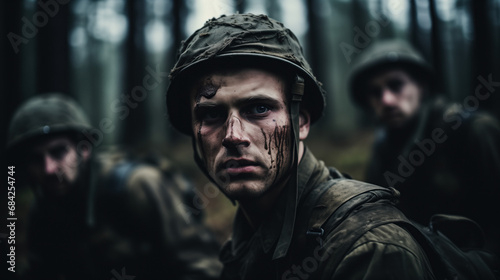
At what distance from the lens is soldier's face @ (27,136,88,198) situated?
4230mm

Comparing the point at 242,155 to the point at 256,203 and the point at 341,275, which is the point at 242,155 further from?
the point at 341,275

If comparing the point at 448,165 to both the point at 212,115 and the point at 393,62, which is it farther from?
the point at 212,115

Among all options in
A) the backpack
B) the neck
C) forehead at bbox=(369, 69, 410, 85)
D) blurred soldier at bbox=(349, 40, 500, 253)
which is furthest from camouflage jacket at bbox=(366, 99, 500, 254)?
the neck

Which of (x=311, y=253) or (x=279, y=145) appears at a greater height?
(x=279, y=145)

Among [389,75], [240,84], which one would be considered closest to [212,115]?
[240,84]

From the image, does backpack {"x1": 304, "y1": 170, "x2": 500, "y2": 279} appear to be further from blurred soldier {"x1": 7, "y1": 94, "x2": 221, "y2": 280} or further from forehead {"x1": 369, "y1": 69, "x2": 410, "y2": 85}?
forehead {"x1": 369, "y1": 69, "x2": 410, "y2": 85}

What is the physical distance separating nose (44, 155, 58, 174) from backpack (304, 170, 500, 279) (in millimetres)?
3540

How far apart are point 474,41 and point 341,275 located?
854 cm

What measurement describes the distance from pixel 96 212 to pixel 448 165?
171 inches

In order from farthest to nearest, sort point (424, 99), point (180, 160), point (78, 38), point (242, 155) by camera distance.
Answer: point (78, 38)
point (180, 160)
point (424, 99)
point (242, 155)

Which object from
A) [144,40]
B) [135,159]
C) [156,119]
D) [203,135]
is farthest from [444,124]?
[156,119]

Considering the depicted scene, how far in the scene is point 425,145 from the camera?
4.20 metres

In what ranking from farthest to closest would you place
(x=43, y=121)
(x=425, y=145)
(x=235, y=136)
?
(x=43, y=121), (x=425, y=145), (x=235, y=136)

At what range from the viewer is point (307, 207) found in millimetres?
2004
